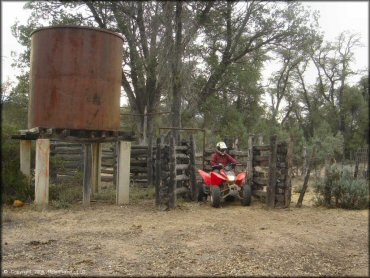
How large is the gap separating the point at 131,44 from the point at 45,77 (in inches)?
377

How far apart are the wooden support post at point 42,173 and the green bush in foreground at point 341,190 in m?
6.11

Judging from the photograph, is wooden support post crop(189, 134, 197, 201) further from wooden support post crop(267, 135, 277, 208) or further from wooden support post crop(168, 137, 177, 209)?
wooden support post crop(267, 135, 277, 208)

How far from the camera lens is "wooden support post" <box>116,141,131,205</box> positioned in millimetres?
10422

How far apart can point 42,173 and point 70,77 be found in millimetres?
2234

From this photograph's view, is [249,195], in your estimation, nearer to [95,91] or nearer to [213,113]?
[95,91]

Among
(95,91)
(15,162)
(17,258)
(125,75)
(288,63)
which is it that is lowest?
(17,258)

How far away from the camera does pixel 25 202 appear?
32.6 ft

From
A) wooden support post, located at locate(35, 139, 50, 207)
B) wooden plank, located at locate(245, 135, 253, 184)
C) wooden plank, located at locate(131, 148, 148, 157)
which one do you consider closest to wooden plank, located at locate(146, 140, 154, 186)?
wooden plank, located at locate(131, 148, 148, 157)

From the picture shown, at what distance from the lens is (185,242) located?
6273 millimetres

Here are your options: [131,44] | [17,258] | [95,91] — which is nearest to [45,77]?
[95,91]

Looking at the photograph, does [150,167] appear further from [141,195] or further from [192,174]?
[192,174]

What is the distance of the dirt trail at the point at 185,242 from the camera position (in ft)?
16.0

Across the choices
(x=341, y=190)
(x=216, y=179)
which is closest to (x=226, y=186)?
(x=216, y=179)

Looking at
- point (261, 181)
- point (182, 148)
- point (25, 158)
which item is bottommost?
point (261, 181)
